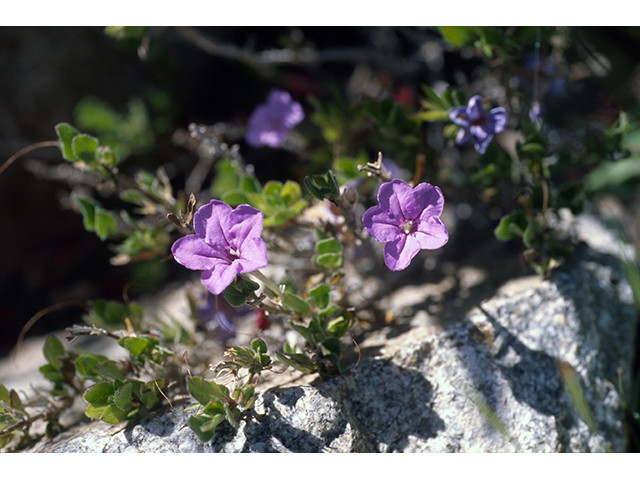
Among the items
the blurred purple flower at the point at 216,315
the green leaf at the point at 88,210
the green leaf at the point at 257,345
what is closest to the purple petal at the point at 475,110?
the green leaf at the point at 257,345

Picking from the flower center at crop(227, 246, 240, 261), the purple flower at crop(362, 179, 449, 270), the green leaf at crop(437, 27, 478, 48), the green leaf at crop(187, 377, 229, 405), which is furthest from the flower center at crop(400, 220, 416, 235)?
the green leaf at crop(437, 27, 478, 48)

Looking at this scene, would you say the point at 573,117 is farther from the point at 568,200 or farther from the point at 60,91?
the point at 60,91

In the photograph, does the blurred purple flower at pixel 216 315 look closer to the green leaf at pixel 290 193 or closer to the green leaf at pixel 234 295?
the green leaf at pixel 290 193

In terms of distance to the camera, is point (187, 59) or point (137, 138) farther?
point (187, 59)
